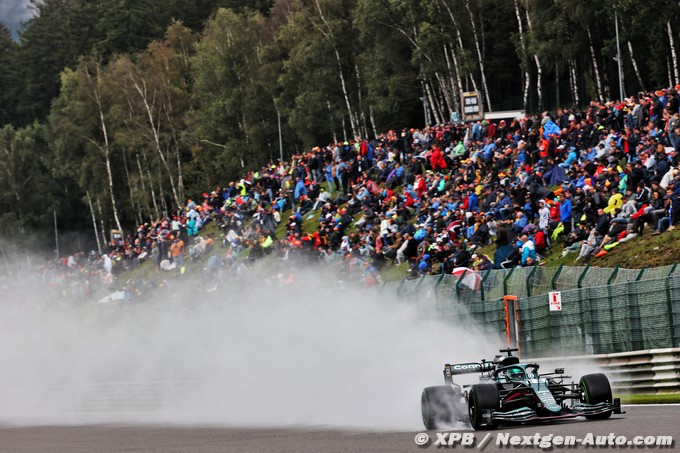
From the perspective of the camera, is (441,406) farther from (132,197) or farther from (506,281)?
(132,197)

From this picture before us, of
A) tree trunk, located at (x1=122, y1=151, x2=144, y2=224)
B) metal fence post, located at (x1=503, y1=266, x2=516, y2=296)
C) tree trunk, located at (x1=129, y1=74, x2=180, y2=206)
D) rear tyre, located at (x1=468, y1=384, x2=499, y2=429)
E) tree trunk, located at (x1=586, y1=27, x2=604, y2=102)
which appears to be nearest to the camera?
rear tyre, located at (x1=468, y1=384, x2=499, y2=429)

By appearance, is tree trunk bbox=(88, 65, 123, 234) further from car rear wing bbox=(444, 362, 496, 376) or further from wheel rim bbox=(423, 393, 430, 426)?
wheel rim bbox=(423, 393, 430, 426)

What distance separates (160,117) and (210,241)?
3970cm

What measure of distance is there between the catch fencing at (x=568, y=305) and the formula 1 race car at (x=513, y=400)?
5.18 metres

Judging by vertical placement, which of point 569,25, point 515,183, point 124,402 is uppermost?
point 569,25

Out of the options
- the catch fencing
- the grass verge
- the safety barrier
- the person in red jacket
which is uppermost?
the person in red jacket

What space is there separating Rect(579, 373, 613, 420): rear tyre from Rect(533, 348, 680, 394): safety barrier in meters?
4.64

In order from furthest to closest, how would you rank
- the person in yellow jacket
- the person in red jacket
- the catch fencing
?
the person in red jacket
the person in yellow jacket
the catch fencing

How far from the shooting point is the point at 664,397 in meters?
18.9

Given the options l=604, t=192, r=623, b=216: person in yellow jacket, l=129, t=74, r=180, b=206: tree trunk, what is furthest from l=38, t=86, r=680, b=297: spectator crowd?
l=129, t=74, r=180, b=206: tree trunk

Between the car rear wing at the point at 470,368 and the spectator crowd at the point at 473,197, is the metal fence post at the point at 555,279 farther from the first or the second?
the car rear wing at the point at 470,368

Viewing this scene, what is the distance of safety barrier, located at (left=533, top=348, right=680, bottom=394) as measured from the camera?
19234 millimetres

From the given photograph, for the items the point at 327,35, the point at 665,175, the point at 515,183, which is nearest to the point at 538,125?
the point at 515,183

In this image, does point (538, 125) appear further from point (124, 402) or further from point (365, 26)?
point (365, 26)
